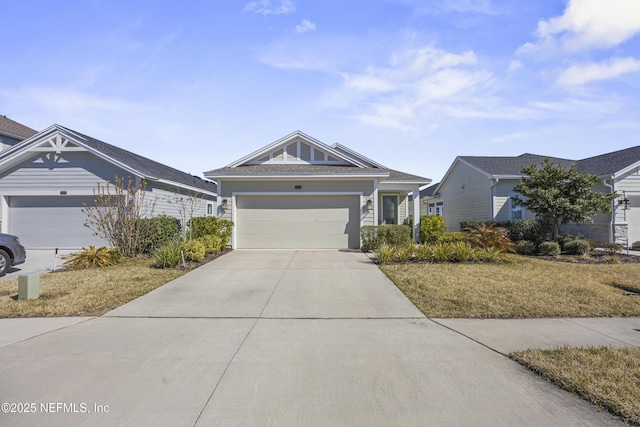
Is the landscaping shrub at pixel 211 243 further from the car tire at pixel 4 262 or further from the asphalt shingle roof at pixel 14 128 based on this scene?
the asphalt shingle roof at pixel 14 128

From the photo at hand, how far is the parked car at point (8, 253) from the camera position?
28.7ft

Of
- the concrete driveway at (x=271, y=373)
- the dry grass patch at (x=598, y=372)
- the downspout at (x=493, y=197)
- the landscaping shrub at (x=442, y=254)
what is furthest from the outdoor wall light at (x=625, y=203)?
the concrete driveway at (x=271, y=373)

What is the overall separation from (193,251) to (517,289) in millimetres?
8815

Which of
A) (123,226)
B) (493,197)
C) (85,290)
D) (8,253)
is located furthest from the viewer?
(493,197)

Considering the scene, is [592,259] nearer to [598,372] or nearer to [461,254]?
[461,254]

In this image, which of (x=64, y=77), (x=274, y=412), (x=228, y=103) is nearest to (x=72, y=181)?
(x=64, y=77)

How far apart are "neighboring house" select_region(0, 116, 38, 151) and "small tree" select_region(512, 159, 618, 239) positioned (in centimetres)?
2810

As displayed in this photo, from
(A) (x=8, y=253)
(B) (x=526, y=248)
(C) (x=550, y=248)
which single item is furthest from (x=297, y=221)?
(C) (x=550, y=248)

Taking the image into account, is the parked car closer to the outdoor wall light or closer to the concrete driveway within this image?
the concrete driveway

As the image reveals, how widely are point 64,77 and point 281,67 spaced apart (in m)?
6.90

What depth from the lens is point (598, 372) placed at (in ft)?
10.7

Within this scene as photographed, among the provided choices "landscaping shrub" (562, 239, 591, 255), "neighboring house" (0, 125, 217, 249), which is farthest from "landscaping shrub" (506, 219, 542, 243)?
"neighboring house" (0, 125, 217, 249)

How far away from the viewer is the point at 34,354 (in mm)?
3836

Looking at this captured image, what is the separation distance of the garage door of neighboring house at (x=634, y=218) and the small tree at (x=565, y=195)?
486cm
